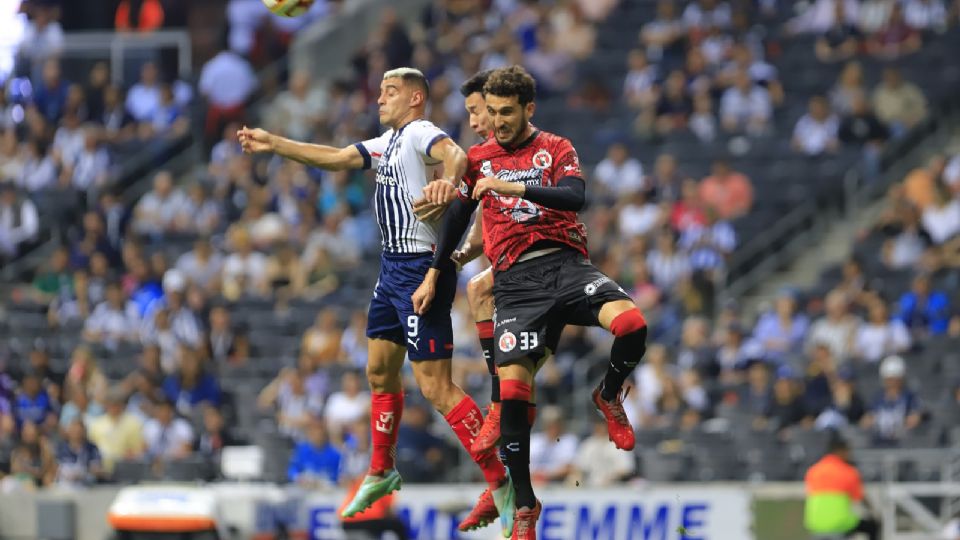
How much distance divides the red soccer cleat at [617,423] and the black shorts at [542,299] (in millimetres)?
470

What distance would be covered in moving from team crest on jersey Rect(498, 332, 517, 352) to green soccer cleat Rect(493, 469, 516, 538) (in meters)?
0.74

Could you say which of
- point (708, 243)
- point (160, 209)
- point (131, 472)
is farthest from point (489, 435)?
point (160, 209)

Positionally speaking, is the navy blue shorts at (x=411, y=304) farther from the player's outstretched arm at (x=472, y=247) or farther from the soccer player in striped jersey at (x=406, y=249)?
the player's outstretched arm at (x=472, y=247)

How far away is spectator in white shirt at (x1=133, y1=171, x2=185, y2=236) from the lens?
83.6ft

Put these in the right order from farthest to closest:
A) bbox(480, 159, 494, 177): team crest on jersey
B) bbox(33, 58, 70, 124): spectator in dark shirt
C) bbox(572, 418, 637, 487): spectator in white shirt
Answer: bbox(33, 58, 70, 124): spectator in dark shirt
bbox(572, 418, 637, 487): spectator in white shirt
bbox(480, 159, 494, 177): team crest on jersey

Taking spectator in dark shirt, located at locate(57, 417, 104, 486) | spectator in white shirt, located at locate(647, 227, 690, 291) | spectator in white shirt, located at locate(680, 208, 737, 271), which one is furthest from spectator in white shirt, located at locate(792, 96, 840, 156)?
spectator in dark shirt, located at locate(57, 417, 104, 486)

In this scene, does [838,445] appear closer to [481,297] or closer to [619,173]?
[481,297]

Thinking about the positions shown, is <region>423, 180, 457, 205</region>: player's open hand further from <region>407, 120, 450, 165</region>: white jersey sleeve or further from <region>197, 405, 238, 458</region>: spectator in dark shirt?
<region>197, 405, 238, 458</region>: spectator in dark shirt

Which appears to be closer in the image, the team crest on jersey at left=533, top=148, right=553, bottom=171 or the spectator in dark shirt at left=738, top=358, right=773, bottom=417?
the team crest on jersey at left=533, top=148, right=553, bottom=171

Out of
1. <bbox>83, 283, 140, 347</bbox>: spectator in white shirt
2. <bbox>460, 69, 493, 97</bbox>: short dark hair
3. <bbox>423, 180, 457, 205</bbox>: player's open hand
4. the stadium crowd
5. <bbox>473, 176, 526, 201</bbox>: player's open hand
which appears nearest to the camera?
<bbox>473, 176, 526, 201</bbox>: player's open hand

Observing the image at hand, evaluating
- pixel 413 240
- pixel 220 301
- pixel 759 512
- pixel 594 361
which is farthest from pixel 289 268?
pixel 413 240

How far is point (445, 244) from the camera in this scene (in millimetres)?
11430

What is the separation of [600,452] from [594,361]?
2.08 m

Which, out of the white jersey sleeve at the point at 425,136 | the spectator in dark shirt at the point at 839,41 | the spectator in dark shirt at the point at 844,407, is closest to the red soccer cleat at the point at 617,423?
the white jersey sleeve at the point at 425,136
